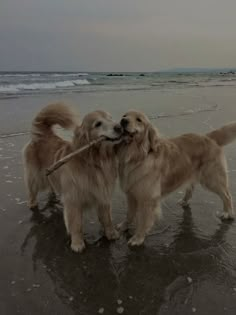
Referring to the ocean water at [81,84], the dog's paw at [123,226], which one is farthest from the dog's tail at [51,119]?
the ocean water at [81,84]

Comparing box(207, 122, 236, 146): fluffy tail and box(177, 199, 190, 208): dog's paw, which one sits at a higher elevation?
box(207, 122, 236, 146): fluffy tail

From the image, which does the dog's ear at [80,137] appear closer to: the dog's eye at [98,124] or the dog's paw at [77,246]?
the dog's eye at [98,124]

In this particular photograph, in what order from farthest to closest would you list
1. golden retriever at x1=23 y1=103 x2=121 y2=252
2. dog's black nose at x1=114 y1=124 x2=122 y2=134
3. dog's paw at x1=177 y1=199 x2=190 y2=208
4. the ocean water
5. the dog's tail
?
the ocean water, dog's paw at x1=177 y1=199 x2=190 y2=208, the dog's tail, golden retriever at x1=23 y1=103 x2=121 y2=252, dog's black nose at x1=114 y1=124 x2=122 y2=134

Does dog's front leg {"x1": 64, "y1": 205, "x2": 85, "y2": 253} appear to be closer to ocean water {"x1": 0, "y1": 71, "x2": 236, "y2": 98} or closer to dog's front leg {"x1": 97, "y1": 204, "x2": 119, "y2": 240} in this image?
dog's front leg {"x1": 97, "y1": 204, "x2": 119, "y2": 240}

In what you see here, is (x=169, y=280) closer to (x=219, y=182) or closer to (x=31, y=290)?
(x=31, y=290)

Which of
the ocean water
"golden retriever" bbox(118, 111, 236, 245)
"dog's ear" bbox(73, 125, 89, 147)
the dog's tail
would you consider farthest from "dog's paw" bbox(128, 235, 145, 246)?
the ocean water

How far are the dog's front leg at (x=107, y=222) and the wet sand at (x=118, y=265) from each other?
3.8 inches

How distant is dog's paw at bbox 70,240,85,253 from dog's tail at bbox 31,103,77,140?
4.71 ft

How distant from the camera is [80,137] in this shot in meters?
3.51

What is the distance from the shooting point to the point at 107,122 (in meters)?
3.43

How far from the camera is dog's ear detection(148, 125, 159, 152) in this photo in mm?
3646

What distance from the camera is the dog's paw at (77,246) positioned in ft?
11.6

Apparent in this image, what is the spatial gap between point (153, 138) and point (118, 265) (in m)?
1.36

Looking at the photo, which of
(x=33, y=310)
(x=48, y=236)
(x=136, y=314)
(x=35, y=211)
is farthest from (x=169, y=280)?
(x=35, y=211)
